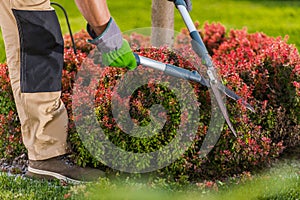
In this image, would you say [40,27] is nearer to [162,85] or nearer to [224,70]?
[162,85]

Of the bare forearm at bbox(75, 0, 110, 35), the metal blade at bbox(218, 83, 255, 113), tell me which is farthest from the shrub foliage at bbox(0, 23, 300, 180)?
the bare forearm at bbox(75, 0, 110, 35)

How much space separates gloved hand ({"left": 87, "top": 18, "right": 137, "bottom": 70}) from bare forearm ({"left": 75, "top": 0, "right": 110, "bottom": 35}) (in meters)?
0.04

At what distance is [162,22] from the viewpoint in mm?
4641

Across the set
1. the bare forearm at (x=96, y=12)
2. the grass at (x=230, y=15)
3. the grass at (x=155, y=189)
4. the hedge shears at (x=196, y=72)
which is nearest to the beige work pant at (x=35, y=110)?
the grass at (x=155, y=189)

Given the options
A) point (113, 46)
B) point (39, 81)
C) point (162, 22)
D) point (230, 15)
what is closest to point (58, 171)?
point (39, 81)

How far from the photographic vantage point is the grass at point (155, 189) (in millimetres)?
3305

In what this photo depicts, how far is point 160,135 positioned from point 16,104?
3.00ft

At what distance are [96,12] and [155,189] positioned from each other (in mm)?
1095

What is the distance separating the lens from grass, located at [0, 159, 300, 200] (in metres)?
3.30

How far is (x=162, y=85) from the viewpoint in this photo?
3654 millimetres

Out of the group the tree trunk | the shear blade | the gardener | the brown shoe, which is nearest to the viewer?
the gardener

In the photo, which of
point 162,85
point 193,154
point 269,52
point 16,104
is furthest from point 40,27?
point 269,52

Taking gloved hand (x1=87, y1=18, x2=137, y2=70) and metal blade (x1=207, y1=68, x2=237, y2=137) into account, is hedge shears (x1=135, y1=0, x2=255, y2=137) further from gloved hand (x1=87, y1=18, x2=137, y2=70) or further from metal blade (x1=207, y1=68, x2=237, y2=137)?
gloved hand (x1=87, y1=18, x2=137, y2=70)

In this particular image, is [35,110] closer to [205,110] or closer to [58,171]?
[58,171]
